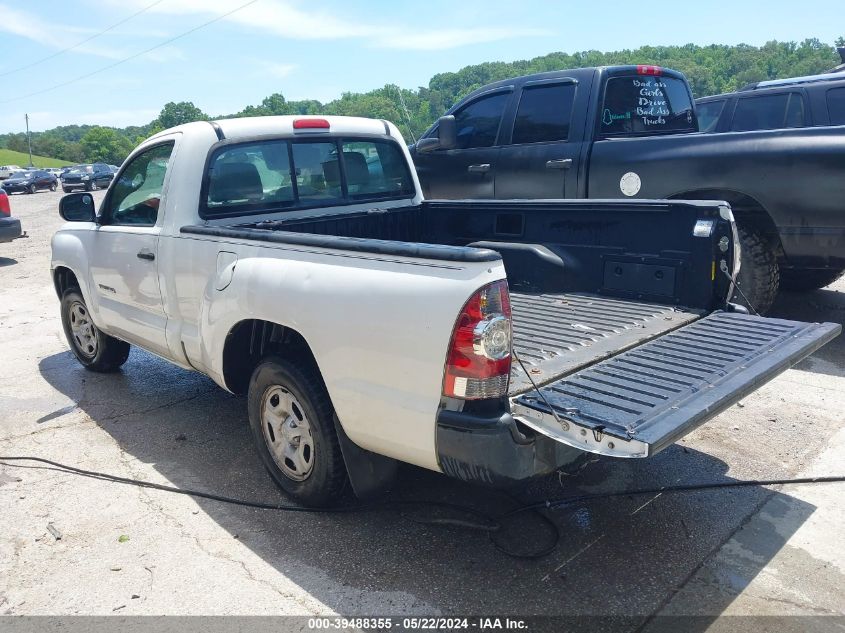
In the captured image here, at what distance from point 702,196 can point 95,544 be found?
5376 mm

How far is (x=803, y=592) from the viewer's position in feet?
9.36

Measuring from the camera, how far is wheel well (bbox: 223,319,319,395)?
3463 millimetres

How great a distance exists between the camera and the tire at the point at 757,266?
19.4 ft

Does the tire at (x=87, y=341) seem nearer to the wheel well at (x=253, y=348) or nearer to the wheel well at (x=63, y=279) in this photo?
the wheel well at (x=63, y=279)

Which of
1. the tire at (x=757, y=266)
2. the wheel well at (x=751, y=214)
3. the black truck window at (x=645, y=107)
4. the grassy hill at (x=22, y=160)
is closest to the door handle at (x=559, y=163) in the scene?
the black truck window at (x=645, y=107)

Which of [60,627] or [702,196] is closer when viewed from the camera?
[60,627]

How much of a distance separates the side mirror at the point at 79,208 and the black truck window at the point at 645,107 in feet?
15.1

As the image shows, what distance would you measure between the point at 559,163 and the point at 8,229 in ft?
33.4

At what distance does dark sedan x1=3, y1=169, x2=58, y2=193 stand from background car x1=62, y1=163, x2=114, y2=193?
0.77 metres

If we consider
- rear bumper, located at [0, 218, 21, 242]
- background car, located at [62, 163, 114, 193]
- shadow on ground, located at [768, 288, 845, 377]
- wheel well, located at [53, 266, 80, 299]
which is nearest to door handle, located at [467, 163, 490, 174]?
shadow on ground, located at [768, 288, 845, 377]

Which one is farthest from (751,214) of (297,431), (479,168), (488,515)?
(297,431)

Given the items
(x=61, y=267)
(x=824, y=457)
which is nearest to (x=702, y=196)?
(x=824, y=457)

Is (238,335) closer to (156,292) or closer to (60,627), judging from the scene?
(156,292)

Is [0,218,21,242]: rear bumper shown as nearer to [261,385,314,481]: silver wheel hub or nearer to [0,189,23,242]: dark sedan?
[0,189,23,242]: dark sedan
